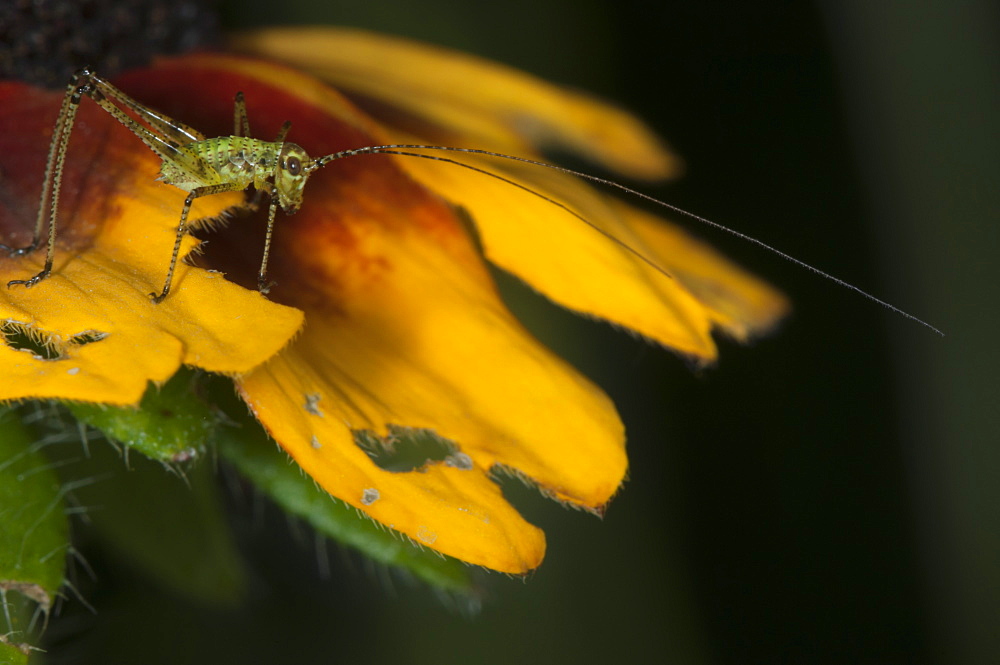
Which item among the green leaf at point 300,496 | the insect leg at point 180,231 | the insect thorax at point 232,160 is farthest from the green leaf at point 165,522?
the insect thorax at point 232,160

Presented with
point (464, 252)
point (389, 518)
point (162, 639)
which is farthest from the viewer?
point (162, 639)

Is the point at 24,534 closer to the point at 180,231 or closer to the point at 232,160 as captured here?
the point at 180,231

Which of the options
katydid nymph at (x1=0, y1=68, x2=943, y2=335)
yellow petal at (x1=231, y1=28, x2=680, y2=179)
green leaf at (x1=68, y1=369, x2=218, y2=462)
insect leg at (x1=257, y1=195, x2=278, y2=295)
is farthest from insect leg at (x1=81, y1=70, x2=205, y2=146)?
green leaf at (x1=68, y1=369, x2=218, y2=462)

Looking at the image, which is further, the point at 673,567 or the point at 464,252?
the point at 673,567

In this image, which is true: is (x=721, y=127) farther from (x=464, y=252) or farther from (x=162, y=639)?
(x=162, y=639)

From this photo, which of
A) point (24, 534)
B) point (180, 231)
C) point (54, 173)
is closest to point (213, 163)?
point (54, 173)

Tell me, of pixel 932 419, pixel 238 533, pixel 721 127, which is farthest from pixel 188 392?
pixel 721 127

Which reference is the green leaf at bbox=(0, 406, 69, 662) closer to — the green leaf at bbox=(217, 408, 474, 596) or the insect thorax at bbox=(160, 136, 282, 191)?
the green leaf at bbox=(217, 408, 474, 596)
